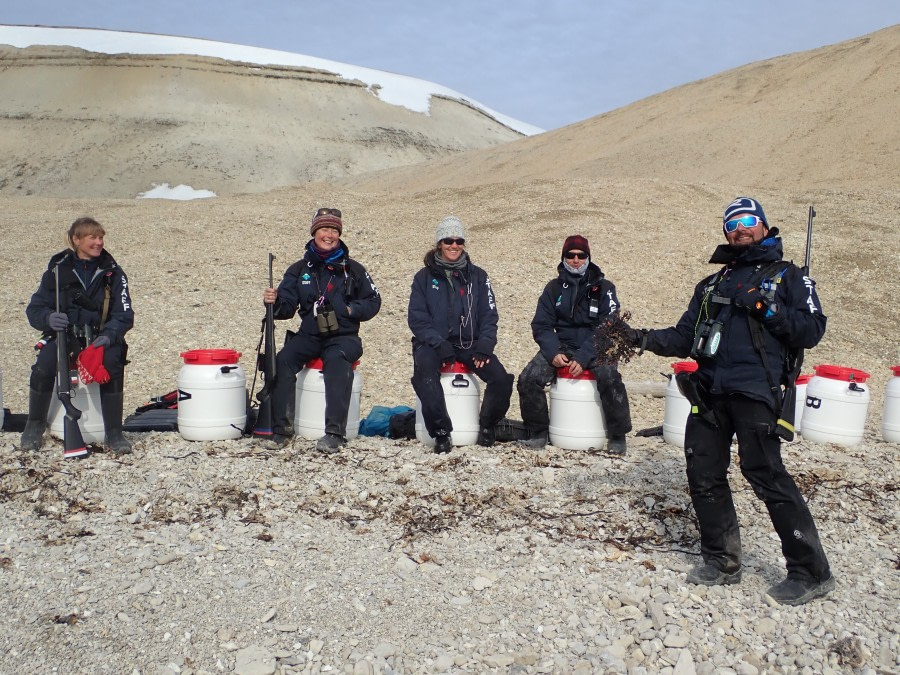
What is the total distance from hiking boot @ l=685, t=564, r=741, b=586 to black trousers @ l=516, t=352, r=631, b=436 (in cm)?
219

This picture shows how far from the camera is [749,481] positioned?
3.90 metres

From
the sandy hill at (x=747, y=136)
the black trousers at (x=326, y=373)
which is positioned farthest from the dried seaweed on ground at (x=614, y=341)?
the sandy hill at (x=747, y=136)

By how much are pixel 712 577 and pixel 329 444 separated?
3.08 meters

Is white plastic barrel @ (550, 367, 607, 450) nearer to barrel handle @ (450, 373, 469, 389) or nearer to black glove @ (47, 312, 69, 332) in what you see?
barrel handle @ (450, 373, 469, 389)

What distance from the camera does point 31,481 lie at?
5539 millimetres

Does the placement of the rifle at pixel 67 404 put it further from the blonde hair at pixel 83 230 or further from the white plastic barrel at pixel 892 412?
the white plastic barrel at pixel 892 412

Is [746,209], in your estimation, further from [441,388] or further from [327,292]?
[327,292]

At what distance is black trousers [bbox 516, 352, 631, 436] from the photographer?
20.6 ft

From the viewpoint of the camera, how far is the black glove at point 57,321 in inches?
234

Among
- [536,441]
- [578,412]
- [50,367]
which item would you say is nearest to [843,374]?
[578,412]

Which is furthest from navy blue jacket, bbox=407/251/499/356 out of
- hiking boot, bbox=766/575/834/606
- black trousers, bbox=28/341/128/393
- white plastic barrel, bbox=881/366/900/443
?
white plastic barrel, bbox=881/366/900/443

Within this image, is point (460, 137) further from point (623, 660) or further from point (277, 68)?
point (623, 660)

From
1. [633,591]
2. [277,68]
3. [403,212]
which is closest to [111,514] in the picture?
[633,591]

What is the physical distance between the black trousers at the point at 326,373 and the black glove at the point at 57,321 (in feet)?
4.95
